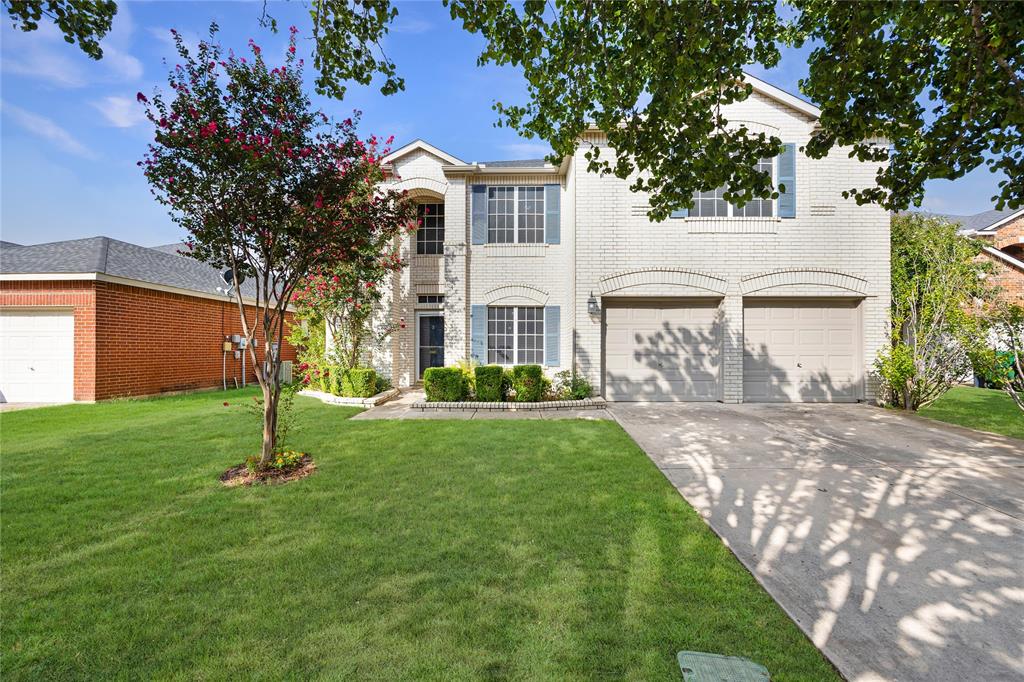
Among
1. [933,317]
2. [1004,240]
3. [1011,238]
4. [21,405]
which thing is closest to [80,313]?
[21,405]

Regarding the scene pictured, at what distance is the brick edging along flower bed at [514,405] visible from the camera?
8984mm

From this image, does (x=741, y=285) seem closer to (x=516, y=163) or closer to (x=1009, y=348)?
(x=1009, y=348)

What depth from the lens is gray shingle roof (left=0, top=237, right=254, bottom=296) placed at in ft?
33.7

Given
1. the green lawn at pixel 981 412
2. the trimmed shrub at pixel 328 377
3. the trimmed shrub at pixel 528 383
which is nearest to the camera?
the green lawn at pixel 981 412

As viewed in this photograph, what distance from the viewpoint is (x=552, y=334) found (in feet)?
35.3

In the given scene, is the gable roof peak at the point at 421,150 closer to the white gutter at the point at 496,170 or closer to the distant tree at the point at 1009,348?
the white gutter at the point at 496,170

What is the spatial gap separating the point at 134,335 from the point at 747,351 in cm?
1579

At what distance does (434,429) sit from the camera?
697 centimetres

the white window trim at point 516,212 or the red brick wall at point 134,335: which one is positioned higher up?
the white window trim at point 516,212

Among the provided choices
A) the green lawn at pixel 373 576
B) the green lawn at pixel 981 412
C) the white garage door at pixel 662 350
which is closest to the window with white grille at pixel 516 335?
the white garage door at pixel 662 350

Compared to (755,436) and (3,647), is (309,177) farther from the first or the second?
(755,436)

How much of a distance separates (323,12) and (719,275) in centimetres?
912

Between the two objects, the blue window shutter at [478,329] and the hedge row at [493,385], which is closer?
the hedge row at [493,385]

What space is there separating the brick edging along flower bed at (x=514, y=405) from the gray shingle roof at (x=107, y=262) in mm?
6784
